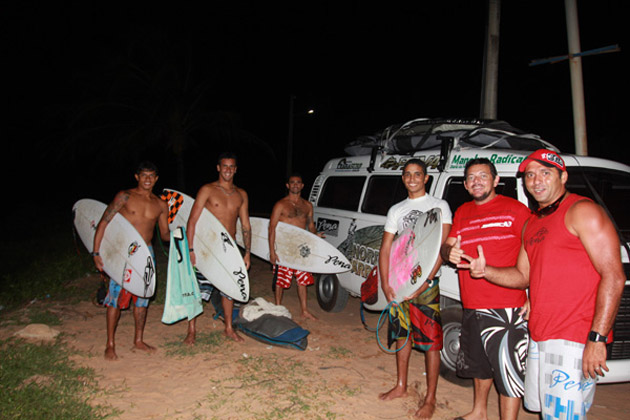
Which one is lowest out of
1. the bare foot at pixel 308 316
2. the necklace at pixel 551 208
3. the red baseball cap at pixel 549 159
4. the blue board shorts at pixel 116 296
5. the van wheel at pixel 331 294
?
the bare foot at pixel 308 316

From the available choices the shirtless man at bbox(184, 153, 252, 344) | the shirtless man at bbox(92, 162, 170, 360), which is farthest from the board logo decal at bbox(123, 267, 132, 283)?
the shirtless man at bbox(184, 153, 252, 344)

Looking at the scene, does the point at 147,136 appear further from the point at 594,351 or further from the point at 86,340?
the point at 594,351

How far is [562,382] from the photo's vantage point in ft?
6.79

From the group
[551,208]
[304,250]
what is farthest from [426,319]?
[304,250]

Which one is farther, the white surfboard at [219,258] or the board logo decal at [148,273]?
the white surfboard at [219,258]

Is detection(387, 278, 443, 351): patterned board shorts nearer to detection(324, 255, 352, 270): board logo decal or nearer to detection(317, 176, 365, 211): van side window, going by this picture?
detection(324, 255, 352, 270): board logo decal

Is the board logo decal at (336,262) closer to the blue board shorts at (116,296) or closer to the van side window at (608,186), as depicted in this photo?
the blue board shorts at (116,296)

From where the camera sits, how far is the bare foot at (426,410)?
308 centimetres

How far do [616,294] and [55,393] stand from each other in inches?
150

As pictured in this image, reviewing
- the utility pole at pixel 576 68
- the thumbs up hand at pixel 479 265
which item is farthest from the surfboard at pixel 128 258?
the utility pole at pixel 576 68

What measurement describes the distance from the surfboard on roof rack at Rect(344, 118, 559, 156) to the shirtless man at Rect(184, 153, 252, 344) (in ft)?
5.88

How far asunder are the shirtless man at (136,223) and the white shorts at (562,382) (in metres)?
3.50

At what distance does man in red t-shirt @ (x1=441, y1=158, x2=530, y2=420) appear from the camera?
2615 millimetres

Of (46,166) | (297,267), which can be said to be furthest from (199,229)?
(46,166)
